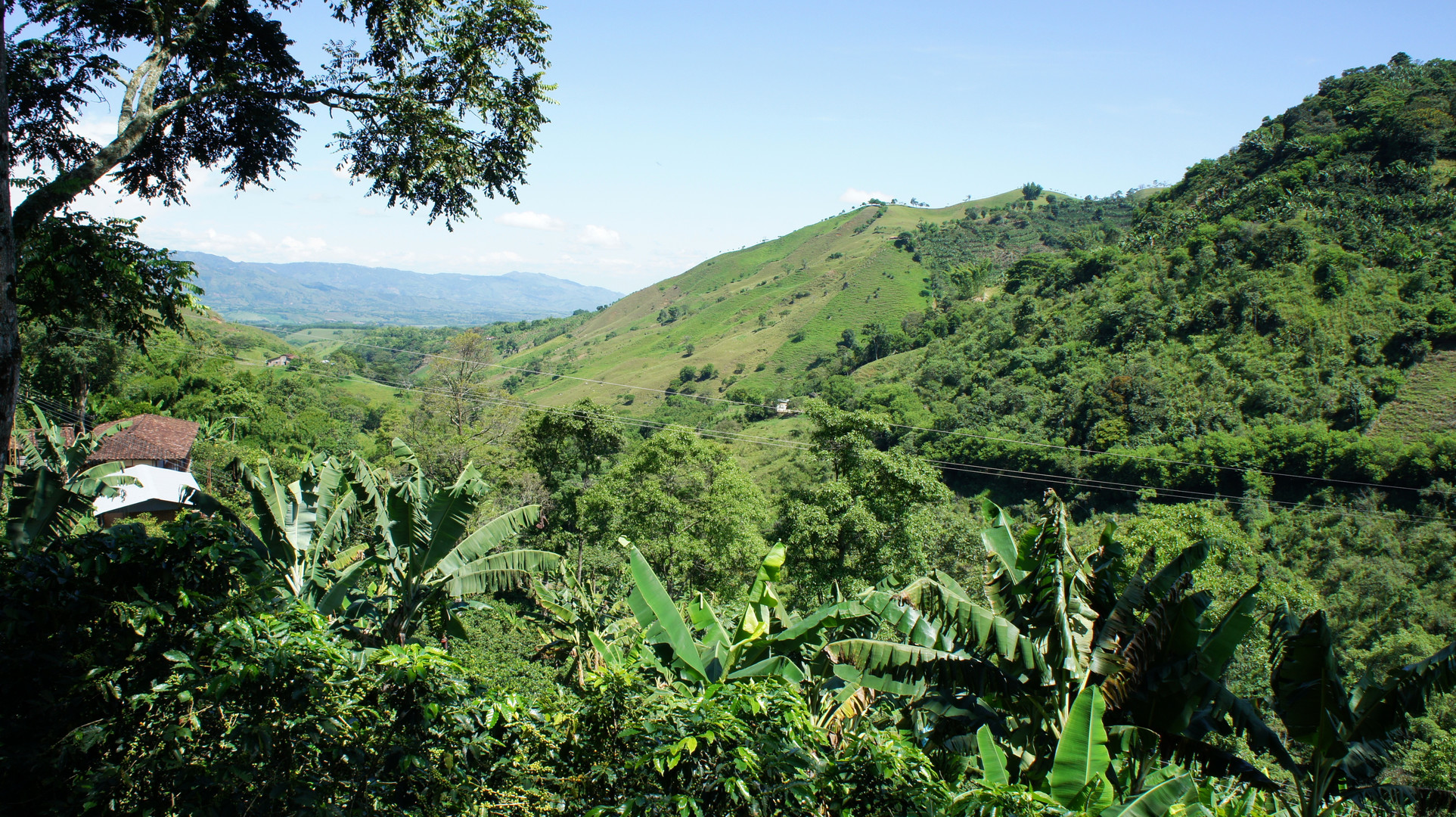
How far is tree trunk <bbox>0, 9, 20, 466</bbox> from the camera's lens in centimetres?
476

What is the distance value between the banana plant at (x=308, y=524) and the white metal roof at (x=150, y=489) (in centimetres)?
2017

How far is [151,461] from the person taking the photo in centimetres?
3006

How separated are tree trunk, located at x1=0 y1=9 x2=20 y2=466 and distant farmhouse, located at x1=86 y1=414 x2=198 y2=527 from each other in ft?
72.5

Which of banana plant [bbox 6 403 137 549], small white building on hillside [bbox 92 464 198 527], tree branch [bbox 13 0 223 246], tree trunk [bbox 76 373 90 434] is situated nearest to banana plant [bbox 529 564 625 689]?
banana plant [bbox 6 403 137 549]

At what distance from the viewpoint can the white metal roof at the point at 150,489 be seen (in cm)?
2470

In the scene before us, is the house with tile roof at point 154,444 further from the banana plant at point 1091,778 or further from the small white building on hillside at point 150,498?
the banana plant at point 1091,778

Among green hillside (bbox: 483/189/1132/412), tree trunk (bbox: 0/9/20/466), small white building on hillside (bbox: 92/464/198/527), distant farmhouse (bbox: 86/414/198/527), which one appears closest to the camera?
tree trunk (bbox: 0/9/20/466)

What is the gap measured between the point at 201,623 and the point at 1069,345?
7071cm

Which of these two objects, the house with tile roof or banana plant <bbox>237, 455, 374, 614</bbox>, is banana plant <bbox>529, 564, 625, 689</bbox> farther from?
the house with tile roof

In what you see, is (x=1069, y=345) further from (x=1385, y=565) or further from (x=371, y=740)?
(x=371, y=740)

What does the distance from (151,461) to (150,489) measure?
506 cm

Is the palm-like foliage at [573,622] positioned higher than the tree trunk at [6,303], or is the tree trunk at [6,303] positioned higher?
the tree trunk at [6,303]

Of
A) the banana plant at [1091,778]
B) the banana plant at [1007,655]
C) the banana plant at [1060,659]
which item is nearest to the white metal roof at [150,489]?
the banana plant at [1007,655]

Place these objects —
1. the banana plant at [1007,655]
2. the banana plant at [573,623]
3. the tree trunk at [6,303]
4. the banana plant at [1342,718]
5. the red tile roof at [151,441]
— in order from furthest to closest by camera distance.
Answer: the red tile roof at [151,441] → the banana plant at [573,623] → the banana plant at [1007,655] → the banana plant at [1342,718] → the tree trunk at [6,303]
